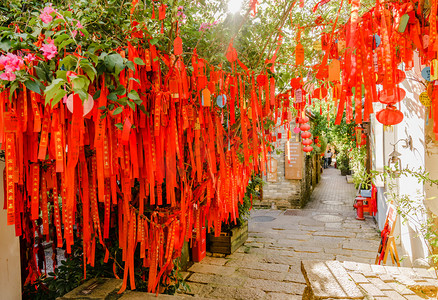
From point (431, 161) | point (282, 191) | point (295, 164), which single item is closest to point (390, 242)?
point (431, 161)

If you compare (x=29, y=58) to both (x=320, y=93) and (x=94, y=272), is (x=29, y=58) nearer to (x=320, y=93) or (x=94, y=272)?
(x=94, y=272)

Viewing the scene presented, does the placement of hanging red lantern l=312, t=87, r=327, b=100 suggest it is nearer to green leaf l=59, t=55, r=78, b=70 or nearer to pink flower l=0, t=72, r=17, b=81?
green leaf l=59, t=55, r=78, b=70

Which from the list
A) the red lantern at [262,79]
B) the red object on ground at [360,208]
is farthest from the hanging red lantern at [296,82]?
the red object on ground at [360,208]

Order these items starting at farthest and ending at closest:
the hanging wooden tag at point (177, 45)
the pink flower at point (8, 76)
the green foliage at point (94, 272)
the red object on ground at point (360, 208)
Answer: the red object on ground at point (360, 208) < the green foliage at point (94, 272) < the hanging wooden tag at point (177, 45) < the pink flower at point (8, 76)

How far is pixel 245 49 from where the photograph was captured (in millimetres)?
3604

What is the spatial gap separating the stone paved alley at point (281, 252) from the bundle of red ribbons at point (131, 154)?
64.8 inches

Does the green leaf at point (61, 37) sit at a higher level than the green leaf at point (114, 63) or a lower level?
higher

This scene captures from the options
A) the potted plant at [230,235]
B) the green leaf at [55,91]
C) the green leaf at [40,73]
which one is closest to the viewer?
the green leaf at [55,91]

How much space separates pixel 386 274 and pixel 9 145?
9.87ft

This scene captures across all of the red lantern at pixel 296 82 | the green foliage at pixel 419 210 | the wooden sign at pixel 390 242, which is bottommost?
the wooden sign at pixel 390 242

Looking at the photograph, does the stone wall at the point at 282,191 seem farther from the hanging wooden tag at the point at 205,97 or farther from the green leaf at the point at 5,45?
the green leaf at the point at 5,45

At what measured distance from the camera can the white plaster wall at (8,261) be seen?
Result: 302 centimetres

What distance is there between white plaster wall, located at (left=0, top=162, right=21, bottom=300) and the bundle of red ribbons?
0.77ft

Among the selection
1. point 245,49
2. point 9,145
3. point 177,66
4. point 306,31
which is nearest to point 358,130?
point 306,31
